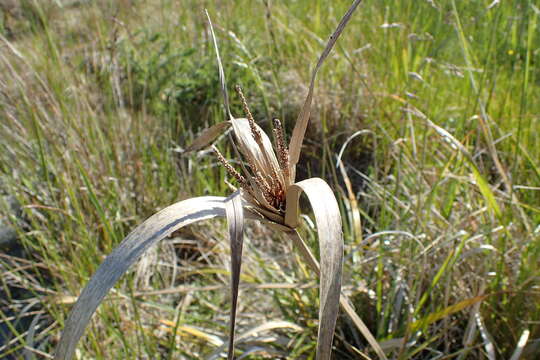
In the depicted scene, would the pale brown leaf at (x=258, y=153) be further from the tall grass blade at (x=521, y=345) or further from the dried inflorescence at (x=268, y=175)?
the tall grass blade at (x=521, y=345)

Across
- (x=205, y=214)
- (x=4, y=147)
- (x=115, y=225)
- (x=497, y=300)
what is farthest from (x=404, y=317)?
(x=4, y=147)

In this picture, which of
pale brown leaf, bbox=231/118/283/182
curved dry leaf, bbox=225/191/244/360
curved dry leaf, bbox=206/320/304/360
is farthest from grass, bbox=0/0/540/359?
curved dry leaf, bbox=225/191/244/360

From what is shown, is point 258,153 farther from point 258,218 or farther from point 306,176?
point 306,176

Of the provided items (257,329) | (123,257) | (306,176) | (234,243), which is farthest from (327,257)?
(306,176)

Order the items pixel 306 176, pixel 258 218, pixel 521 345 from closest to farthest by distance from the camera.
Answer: pixel 258 218
pixel 521 345
pixel 306 176

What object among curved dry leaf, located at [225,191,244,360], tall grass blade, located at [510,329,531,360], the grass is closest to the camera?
curved dry leaf, located at [225,191,244,360]

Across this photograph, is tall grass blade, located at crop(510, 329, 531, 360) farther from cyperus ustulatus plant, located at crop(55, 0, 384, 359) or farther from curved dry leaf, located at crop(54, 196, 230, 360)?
curved dry leaf, located at crop(54, 196, 230, 360)

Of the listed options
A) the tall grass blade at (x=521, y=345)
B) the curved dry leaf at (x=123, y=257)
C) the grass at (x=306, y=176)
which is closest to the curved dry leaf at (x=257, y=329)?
the grass at (x=306, y=176)

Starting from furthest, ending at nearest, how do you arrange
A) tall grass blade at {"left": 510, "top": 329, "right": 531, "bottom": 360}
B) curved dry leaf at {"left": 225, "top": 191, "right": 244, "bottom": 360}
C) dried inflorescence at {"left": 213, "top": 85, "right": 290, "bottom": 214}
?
1. tall grass blade at {"left": 510, "top": 329, "right": 531, "bottom": 360}
2. dried inflorescence at {"left": 213, "top": 85, "right": 290, "bottom": 214}
3. curved dry leaf at {"left": 225, "top": 191, "right": 244, "bottom": 360}
